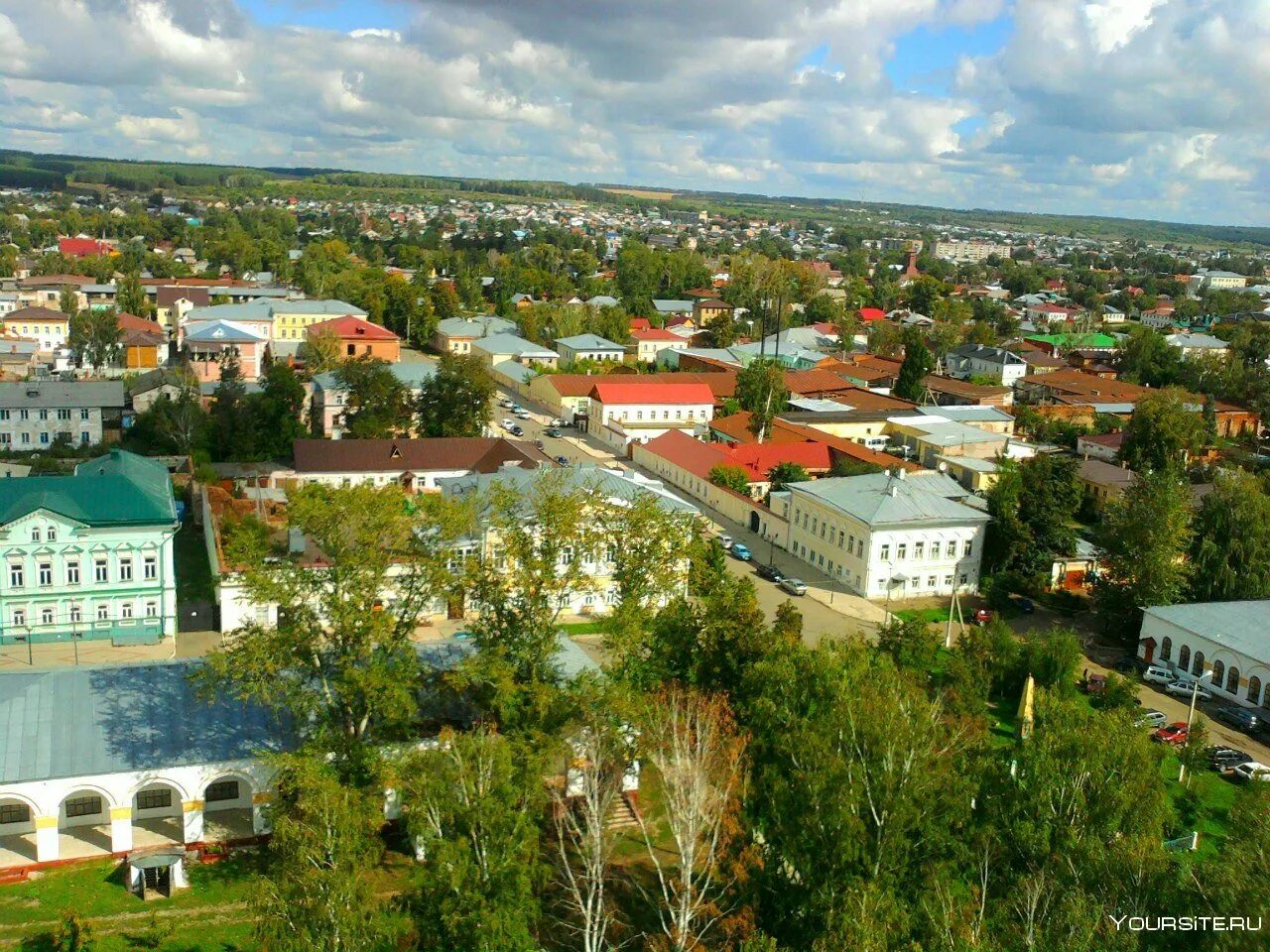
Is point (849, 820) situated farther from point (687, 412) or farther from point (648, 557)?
point (687, 412)

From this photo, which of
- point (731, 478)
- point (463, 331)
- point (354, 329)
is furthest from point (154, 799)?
point (463, 331)

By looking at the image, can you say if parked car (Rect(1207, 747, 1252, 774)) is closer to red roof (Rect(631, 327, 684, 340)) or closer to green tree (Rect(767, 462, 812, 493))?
green tree (Rect(767, 462, 812, 493))

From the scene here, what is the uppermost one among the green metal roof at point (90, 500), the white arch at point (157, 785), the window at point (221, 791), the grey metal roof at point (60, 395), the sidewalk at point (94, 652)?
the green metal roof at point (90, 500)

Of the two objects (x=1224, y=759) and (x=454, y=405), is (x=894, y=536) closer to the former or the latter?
(x=1224, y=759)

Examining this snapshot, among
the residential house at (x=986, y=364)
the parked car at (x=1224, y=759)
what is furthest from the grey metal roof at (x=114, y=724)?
the residential house at (x=986, y=364)

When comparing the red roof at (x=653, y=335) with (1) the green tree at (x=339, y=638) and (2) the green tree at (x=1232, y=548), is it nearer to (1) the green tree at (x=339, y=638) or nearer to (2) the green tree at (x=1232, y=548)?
(2) the green tree at (x=1232, y=548)
